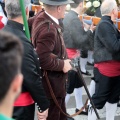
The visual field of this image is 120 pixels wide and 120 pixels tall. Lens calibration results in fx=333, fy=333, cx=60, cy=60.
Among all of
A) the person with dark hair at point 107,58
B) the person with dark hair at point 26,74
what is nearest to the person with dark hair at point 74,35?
the person with dark hair at point 107,58

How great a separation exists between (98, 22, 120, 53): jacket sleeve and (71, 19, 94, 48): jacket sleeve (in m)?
0.72

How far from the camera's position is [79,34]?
4.80 metres

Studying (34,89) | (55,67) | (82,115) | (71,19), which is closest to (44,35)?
(55,67)

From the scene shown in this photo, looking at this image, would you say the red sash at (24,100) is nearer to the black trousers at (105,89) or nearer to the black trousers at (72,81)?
the black trousers at (105,89)

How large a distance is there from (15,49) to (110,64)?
3060mm

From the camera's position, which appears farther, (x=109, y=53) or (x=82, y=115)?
(x=82, y=115)

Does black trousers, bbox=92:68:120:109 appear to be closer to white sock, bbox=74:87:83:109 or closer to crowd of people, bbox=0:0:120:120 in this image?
crowd of people, bbox=0:0:120:120

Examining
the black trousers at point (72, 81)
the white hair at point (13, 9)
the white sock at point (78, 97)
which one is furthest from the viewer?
the white sock at point (78, 97)

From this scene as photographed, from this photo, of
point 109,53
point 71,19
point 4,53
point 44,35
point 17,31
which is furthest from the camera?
point 71,19

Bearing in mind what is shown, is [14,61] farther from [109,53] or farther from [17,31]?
[109,53]

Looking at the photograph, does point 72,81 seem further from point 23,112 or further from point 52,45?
point 23,112

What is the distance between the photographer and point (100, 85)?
4.30 m

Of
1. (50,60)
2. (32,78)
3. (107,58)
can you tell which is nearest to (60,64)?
(50,60)

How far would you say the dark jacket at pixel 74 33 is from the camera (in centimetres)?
467
